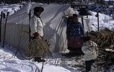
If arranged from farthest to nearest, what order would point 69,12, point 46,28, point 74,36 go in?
1. point 69,12
2. point 46,28
3. point 74,36

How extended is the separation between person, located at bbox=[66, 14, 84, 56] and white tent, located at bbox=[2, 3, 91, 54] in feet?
1.69

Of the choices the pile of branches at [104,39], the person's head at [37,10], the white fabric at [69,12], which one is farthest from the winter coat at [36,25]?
the pile of branches at [104,39]

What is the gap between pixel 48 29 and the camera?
392 inches

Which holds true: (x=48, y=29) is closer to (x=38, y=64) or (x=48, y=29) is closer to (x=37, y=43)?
(x=37, y=43)

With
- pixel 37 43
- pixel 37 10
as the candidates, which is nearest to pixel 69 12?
pixel 37 10

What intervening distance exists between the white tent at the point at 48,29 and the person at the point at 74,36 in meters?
0.51

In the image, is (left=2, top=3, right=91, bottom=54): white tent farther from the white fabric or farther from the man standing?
the man standing

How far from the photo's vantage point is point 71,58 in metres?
9.18

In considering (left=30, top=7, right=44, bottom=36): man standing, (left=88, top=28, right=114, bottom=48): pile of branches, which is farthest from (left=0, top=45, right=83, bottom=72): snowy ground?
(left=88, top=28, right=114, bottom=48): pile of branches

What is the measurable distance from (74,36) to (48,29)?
2.91 ft

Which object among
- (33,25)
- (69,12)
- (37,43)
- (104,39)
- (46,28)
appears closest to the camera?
(37,43)

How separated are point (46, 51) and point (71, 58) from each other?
0.79 metres

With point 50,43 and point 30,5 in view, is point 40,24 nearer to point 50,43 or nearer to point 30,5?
point 50,43

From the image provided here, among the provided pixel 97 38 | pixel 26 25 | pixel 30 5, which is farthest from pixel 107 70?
pixel 30 5
